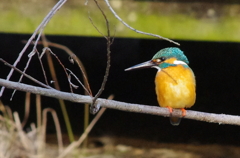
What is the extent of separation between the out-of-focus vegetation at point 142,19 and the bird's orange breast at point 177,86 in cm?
28

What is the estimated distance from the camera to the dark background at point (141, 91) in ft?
7.76

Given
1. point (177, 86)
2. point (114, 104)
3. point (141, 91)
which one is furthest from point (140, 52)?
point (114, 104)

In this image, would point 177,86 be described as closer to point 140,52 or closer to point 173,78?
point 173,78

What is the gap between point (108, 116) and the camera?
2.87 m

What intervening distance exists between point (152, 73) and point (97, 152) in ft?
2.40

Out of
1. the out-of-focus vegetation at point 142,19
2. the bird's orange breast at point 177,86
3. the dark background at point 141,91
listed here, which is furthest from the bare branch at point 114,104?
the dark background at point 141,91

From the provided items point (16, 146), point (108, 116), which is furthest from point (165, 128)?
point (16, 146)

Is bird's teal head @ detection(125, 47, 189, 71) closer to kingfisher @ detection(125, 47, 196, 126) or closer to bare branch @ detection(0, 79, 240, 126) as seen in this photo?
kingfisher @ detection(125, 47, 196, 126)

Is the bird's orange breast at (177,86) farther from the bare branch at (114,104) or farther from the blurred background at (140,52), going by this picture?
the blurred background at (140,52)

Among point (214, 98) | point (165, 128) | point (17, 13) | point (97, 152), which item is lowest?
point (97, 152)

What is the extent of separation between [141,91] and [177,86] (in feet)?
5.40

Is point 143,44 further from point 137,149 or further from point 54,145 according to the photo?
point 54,145

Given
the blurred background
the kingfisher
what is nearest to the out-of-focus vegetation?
the blurred background

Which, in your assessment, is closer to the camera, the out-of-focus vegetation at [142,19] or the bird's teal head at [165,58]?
the bird's teal head at [165,58]
